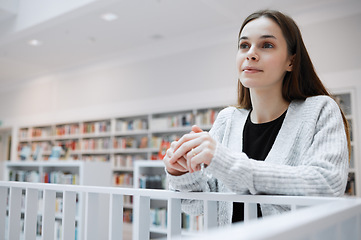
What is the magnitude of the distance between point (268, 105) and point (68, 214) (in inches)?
27.5

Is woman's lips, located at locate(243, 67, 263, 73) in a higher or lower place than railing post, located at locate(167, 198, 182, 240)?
higher

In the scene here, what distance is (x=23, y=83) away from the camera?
8.92m

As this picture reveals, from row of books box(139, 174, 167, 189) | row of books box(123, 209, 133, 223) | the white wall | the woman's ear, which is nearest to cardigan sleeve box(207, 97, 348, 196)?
the woman's ear

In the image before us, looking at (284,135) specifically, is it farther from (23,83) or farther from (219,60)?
(23,83)

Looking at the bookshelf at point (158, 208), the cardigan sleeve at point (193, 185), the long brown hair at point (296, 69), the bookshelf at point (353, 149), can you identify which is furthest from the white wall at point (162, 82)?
the cardigan sleeve at point (193, 185)

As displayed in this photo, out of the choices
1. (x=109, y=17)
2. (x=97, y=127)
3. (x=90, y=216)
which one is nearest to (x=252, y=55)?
(x=90, y=216)

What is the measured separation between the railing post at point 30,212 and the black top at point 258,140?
0.69m

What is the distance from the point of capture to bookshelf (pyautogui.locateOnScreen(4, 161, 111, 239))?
427 cm

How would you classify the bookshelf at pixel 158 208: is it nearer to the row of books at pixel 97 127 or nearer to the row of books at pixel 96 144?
the row of books at pixel 96 144

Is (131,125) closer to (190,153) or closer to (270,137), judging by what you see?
(270,137)

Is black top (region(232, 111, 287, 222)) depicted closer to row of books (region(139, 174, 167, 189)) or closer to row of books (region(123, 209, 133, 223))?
row of books (region(139, 174, 167, 189))

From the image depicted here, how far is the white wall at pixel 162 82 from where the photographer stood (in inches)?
179

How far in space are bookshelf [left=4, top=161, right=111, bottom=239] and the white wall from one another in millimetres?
1892

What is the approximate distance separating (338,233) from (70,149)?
7.51 m
